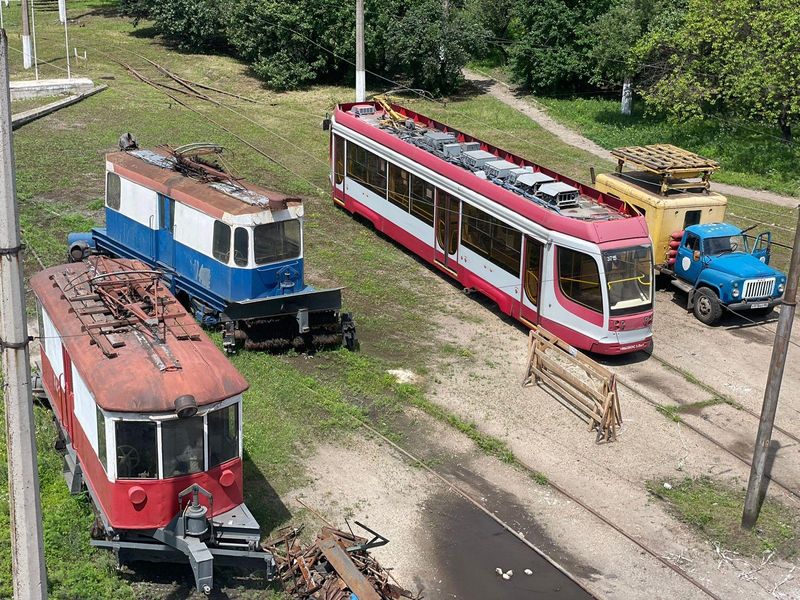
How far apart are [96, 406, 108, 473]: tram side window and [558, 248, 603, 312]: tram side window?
10.6 m

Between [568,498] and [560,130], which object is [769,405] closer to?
[568,498]

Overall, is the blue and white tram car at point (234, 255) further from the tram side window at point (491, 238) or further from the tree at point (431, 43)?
the tree at point (431, 43)

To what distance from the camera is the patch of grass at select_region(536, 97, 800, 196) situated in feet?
113

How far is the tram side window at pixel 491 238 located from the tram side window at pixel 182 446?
10660mm

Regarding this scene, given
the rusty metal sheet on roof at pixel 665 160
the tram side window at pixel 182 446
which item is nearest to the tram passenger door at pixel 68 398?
the tram side window at pixel 182 446

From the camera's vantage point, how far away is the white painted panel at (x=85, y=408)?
1323 centimetres

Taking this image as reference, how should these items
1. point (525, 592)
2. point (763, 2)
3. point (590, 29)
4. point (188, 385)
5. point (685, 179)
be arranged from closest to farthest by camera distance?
point (188, 385) < point (525, 592) < point (685, 179) < point (763, 2) < point (590, 29)

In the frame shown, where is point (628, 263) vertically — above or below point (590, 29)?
below

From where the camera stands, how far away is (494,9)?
49.2 metres

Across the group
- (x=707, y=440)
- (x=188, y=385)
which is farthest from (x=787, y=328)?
(x=188, y=385)

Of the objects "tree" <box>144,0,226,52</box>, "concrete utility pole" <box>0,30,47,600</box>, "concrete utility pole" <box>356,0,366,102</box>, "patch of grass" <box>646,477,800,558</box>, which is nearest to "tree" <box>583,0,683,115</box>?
"concrete utility pole" <box>356,0,366,102</box>

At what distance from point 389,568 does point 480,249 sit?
10479 millimetres

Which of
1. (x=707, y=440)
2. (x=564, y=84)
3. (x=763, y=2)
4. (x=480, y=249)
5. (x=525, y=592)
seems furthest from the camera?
(x=564, y=84)

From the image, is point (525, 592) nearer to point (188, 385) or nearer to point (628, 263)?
point (188, 385)
